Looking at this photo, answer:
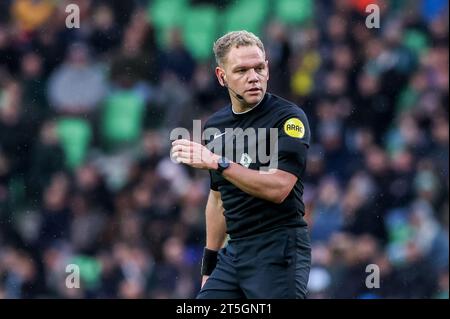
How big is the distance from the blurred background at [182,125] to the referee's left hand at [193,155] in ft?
16.5

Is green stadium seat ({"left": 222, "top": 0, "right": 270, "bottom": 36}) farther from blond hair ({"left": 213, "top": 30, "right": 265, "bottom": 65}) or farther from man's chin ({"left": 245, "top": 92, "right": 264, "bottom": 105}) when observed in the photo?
man's chin ({"left": 245, "top": 92, "right": 264, "bottom": 105})

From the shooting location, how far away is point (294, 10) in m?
13.2

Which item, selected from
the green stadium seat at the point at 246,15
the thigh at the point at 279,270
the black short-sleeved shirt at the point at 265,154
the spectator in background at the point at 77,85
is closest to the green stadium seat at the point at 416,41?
the green stadium seat at the point at 246,15

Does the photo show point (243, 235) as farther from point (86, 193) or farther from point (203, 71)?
point (203, 71)

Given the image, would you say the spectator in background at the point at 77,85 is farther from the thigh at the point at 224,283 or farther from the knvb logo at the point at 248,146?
the thigh at the point at 224,283

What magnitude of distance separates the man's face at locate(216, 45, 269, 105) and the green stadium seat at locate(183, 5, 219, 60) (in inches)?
272

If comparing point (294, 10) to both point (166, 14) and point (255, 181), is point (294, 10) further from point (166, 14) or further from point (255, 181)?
point (255, 181)

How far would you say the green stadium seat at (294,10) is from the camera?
42.9ft

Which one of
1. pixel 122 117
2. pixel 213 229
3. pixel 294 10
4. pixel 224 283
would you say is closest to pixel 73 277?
pixel 122 117

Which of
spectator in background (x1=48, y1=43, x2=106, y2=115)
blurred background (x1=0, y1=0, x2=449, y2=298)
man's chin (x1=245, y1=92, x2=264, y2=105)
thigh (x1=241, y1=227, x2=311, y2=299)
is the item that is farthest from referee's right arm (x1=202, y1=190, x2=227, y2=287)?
spectator in background (x1=48, y1=43, x2=106, y2=115)

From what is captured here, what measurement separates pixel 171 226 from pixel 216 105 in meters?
1.76

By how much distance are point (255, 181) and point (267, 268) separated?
18.5 inches

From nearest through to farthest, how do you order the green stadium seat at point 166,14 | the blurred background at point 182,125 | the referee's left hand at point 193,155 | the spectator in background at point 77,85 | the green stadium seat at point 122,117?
the referee's left hand at point 193,155, the blurred background at point 182,125, the green stadium seat at point 122,117, the spectator in background at point 77,85, the green stadium seat at point 166,14
